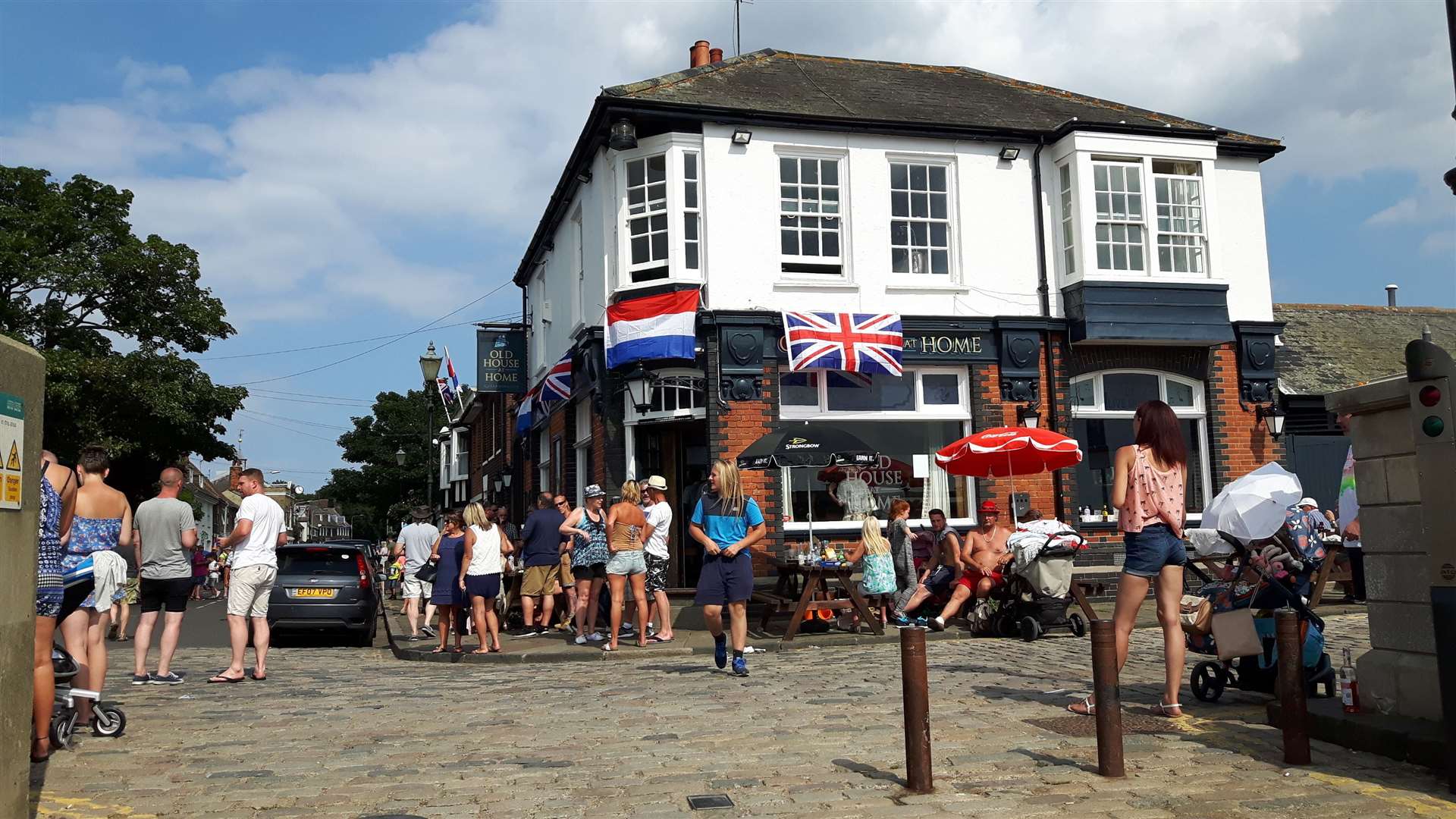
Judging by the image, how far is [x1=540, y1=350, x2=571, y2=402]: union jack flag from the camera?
18.4m

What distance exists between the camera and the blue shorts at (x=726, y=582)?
934cm

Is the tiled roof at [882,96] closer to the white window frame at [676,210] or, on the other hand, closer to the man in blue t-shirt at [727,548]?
the white window frame at [676,210]

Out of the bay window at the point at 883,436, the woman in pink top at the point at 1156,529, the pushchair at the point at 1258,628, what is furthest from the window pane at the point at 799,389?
the woman in pink top at the point at 1156,529

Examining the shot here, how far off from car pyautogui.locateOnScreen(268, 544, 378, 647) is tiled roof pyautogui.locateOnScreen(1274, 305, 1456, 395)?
16.5 meters

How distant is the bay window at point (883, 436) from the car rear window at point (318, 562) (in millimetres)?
6047

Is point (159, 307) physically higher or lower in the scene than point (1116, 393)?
higher

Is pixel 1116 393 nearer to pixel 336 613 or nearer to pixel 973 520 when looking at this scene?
pixel 973 520

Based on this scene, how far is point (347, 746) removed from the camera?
22.1 feet

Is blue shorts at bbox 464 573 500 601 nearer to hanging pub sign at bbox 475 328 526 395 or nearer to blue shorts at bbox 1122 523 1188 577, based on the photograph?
blue shorts at bbox 1122 523 1188 577

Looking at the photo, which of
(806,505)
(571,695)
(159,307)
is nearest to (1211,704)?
(571,695)

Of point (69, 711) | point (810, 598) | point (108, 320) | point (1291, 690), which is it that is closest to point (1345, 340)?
point (810, 598)

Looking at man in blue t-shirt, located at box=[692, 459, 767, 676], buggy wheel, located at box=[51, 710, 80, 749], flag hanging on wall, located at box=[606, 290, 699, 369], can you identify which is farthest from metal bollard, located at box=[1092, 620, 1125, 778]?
flag hanging on wall, located at box=[606, 290, 699, 369]

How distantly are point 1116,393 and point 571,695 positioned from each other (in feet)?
37.2

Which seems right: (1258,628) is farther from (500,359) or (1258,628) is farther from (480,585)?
(500,359)
